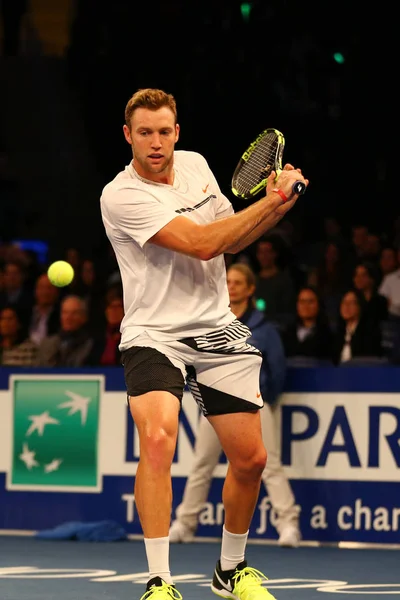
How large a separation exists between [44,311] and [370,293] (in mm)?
3748

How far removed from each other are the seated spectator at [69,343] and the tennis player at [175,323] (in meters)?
5.71

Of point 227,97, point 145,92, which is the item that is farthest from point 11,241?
point 145,92

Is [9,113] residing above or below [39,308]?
above

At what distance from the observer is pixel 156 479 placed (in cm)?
607

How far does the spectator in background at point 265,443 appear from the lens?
33.9ft

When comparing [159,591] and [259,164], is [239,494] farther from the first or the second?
[259,164]

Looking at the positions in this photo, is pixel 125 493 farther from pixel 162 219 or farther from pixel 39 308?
pixel 162 219

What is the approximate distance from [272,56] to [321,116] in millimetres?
1110

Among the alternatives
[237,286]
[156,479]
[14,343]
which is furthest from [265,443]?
[156,479]

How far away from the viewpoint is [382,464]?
10266 mm

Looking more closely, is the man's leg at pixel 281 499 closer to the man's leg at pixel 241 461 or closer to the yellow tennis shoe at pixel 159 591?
the man's leg at pixel 241 461

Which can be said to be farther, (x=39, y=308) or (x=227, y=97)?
(x=227, y=97)

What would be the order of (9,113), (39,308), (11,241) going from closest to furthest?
(39,308)
(11,241)
(9,113)

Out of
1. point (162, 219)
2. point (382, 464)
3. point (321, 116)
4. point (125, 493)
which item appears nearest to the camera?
point (162, 219)
